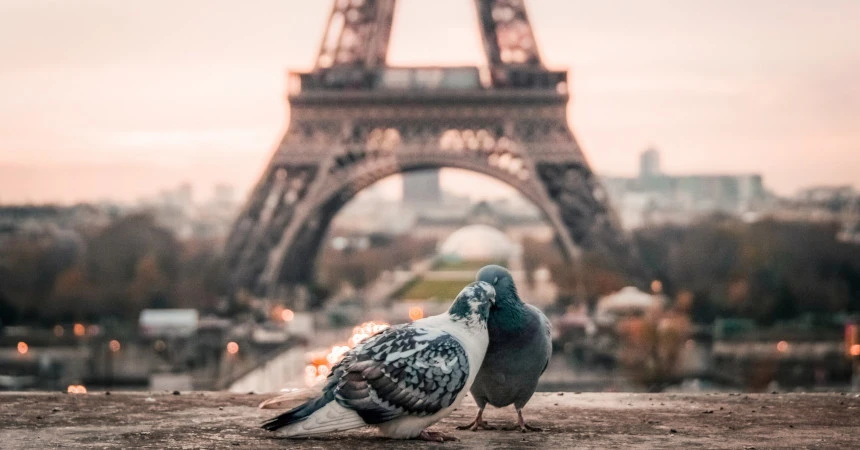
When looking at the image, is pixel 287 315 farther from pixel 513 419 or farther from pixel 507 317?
pixel 507 317

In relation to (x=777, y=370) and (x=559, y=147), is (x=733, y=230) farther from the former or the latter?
(x=777, y=370)

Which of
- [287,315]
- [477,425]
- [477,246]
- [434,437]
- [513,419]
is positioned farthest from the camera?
[477,246]

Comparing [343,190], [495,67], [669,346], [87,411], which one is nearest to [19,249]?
[343,190]

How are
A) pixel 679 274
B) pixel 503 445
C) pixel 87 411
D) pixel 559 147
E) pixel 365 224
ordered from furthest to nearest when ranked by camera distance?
pixel 365 224
pixel 679 274
pixel 559 147
pixel 87 411
pixel 503 445

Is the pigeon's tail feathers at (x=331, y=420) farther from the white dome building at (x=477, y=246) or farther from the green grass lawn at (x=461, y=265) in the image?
the white dome building at (x=477, y=246)

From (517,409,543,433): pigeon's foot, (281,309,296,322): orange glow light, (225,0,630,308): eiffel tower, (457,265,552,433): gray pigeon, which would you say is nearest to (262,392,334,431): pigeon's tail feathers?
(457,265,552,433): gray pigeon

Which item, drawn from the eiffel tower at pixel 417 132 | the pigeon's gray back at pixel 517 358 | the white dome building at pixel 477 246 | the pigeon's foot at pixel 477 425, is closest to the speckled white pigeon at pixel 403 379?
the pigeon's gray back at pixel 517 358

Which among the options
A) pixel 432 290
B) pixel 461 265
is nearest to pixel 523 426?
pixel 432 290
